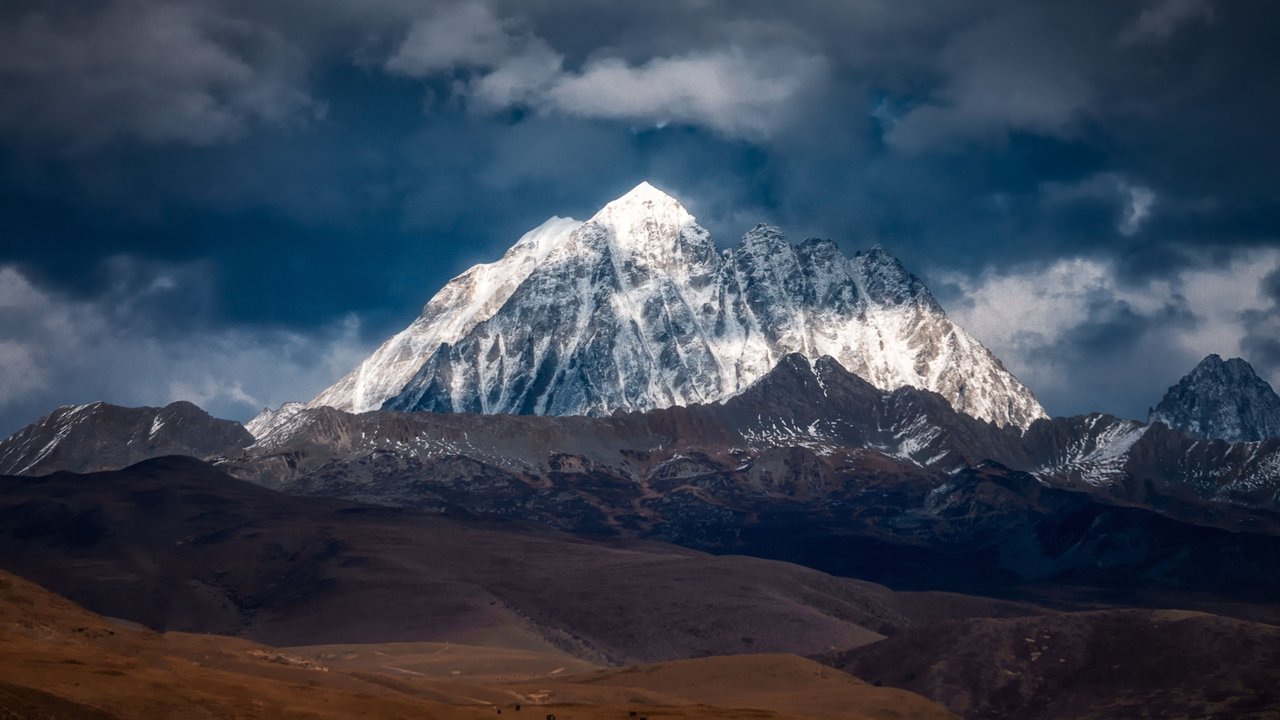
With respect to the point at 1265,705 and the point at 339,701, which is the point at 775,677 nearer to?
the point at 1265,705

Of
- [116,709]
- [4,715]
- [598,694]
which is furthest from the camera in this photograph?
[598,694]

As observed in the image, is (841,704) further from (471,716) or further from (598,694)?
(471,716)

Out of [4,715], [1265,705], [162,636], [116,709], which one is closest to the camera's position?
[4,715]

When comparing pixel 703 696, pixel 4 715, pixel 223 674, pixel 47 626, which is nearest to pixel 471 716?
pixel 223 674

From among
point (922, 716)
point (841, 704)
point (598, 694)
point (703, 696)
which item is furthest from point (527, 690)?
point (922, 716)

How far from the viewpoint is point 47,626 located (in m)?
118

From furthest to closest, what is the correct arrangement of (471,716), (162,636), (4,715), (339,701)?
(162,636), (471,716), (339,701), (4,715)

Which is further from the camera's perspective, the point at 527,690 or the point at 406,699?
the point at 527,690

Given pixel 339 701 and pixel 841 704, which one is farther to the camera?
pixel 841 704

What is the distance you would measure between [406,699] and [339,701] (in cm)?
1365

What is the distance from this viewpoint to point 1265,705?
196500 millimetres

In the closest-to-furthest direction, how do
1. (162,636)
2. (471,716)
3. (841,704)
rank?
1. (471,716)
2. (162,636)
3. (841,704)

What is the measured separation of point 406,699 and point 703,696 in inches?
2659

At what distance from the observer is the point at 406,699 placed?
12825 centimetres
